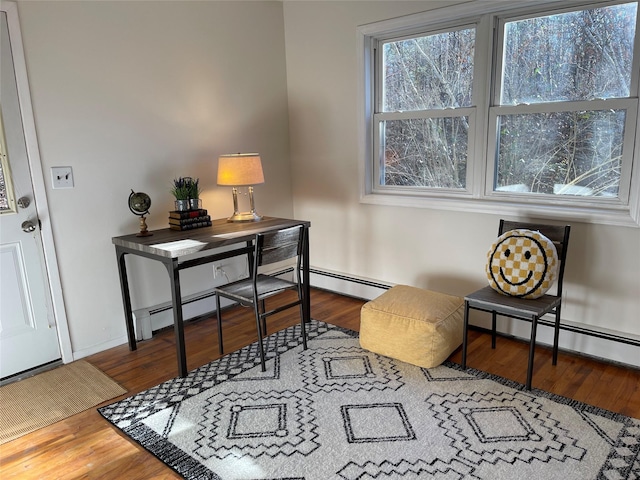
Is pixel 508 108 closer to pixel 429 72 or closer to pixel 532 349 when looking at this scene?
pixel 429 72

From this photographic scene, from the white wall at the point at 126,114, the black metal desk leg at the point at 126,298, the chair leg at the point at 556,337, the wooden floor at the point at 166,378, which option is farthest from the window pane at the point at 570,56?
the black metal desk leg at the point at 126,298

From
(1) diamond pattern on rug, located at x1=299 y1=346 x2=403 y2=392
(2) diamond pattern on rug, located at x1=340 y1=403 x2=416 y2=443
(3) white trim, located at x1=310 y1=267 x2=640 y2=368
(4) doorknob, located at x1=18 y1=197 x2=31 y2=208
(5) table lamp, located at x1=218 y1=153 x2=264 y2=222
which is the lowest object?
(2) diamond pattern on rug, located at x1=340 y1=403 x2=416 y2=443

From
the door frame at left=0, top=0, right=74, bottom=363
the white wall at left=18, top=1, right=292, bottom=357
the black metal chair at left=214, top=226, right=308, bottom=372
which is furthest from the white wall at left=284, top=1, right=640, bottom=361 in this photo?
the door frame at left=0, top=0, right=74, bottom=363

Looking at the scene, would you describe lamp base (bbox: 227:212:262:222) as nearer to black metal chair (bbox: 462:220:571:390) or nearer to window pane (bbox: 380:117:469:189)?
window pane (bbox: 380:117:469:189)

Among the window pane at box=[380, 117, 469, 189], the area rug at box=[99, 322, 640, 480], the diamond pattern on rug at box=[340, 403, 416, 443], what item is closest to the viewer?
the area rug at box=[99, 322, 640, 480]

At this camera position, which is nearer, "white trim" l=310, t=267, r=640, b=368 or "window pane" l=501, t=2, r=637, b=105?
"window pane" l=501, t=2, r=637, b=105

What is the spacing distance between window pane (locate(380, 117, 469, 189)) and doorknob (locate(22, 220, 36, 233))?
91.6 inches

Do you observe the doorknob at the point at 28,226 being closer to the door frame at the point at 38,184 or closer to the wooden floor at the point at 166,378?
the door frame at the point at 38,184

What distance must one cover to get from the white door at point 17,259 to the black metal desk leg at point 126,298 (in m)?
0.39

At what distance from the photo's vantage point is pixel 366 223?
3.68 metres

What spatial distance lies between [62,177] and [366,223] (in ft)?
6.87

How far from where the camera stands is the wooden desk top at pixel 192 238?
2.53 metres

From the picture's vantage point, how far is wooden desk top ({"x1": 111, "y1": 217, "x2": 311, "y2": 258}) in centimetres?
253

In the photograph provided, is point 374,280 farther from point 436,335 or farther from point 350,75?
point 350,75
